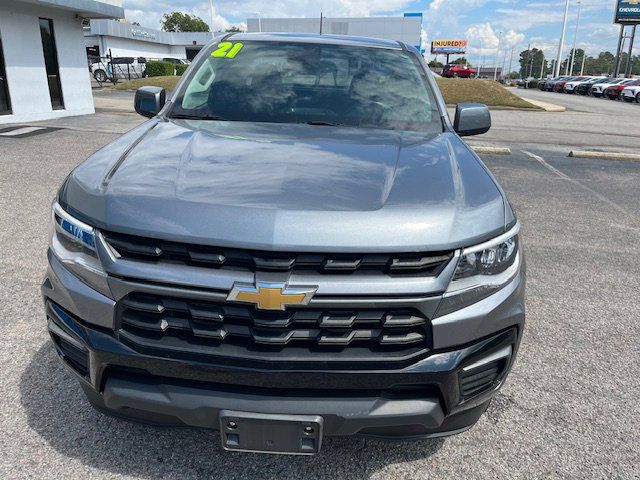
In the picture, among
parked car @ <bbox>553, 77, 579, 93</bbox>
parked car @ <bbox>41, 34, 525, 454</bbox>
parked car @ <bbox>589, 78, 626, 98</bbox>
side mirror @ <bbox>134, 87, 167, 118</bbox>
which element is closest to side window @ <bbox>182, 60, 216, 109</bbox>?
side mirror @ <bbox>134, 87, 167, 118</bbox>

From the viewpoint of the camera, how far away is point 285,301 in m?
1.71

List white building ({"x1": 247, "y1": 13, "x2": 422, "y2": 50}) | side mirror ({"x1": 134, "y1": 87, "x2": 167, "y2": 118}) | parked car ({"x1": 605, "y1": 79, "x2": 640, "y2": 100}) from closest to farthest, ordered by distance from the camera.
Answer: side mirror ({"x1": 134, "y1": 87, "x2": 167, "y2": 118}) → parked car ({"x1": 605, "y1": 79, "x2": 640, "y2": 100}) → white building ({"x1": 247, "y1": 13, "x2": 422, "y2": 50})

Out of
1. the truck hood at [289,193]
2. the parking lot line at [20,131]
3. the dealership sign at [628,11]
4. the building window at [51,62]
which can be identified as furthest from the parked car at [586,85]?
the truck hood at [289,193]

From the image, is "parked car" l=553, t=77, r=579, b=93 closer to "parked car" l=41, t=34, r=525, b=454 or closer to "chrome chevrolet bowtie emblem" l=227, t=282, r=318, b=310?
"parked car" l=41, t=34, r=525, b=454

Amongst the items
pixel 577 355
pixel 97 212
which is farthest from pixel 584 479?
pixel 97 212

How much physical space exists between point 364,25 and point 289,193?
73.5m

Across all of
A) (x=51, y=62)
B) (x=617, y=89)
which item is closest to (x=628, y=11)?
(x=617, y=89)

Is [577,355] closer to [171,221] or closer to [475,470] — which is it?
[475,470]

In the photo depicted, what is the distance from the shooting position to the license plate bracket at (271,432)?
1.76 m

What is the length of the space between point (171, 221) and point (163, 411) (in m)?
0.66

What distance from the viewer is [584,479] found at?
226cm

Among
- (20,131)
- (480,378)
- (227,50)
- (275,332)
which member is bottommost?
(20,131)

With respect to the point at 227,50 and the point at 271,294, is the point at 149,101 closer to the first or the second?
the point at 227,50

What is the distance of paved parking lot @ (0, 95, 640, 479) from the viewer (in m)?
2.27
